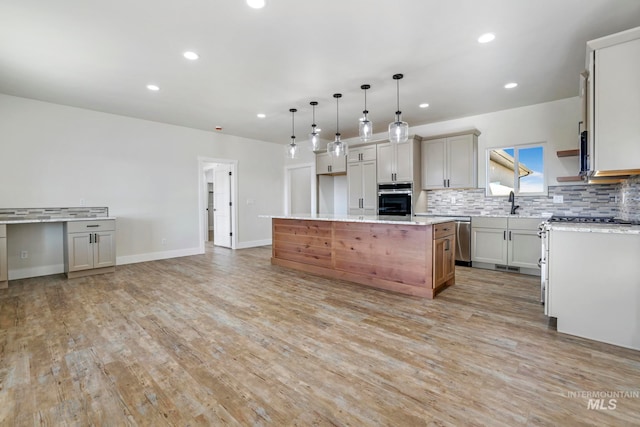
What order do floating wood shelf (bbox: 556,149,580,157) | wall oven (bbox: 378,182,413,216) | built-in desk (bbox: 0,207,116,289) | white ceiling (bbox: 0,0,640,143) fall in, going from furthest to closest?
wall oven (bbox: 378,182,413,216), built-in desk (bbox: 0,207,116,289), floating wood shelf (bbox: 556,149,580,157), white ceiling (bbox: 0,0,640,143)

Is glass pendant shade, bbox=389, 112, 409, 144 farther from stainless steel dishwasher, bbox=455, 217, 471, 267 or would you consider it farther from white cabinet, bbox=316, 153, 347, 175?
white cabinet, bbox=316, 153, 347, 175

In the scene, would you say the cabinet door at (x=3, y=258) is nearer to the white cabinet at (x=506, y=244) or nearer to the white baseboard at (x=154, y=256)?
the white baseboard at (x=154, y=256)

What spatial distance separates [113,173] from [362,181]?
15.3 ft

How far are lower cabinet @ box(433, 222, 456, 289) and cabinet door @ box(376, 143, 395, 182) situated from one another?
220 centimetres

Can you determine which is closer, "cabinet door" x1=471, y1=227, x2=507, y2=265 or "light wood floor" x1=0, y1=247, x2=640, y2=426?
"light wood floor" x1=0, y1=247, x2=640, y2=426

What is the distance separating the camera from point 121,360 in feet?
6.79

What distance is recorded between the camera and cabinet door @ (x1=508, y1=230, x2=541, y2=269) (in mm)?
4258

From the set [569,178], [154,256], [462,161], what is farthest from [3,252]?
[569,178]

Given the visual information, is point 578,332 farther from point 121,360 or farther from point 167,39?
point 167,39

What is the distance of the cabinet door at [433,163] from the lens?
535cm

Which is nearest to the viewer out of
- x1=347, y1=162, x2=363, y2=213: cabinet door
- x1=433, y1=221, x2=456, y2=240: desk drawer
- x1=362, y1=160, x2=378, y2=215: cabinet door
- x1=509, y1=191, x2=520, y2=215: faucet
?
x1=433, y1=221, x2=456, y2=240: desk drawer

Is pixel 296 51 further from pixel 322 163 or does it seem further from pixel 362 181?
pixel 322 163

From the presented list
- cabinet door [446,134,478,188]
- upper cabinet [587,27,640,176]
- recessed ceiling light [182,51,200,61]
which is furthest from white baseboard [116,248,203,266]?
upper cabinet [587,27,640,176]

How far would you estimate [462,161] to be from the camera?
512 centimetres
